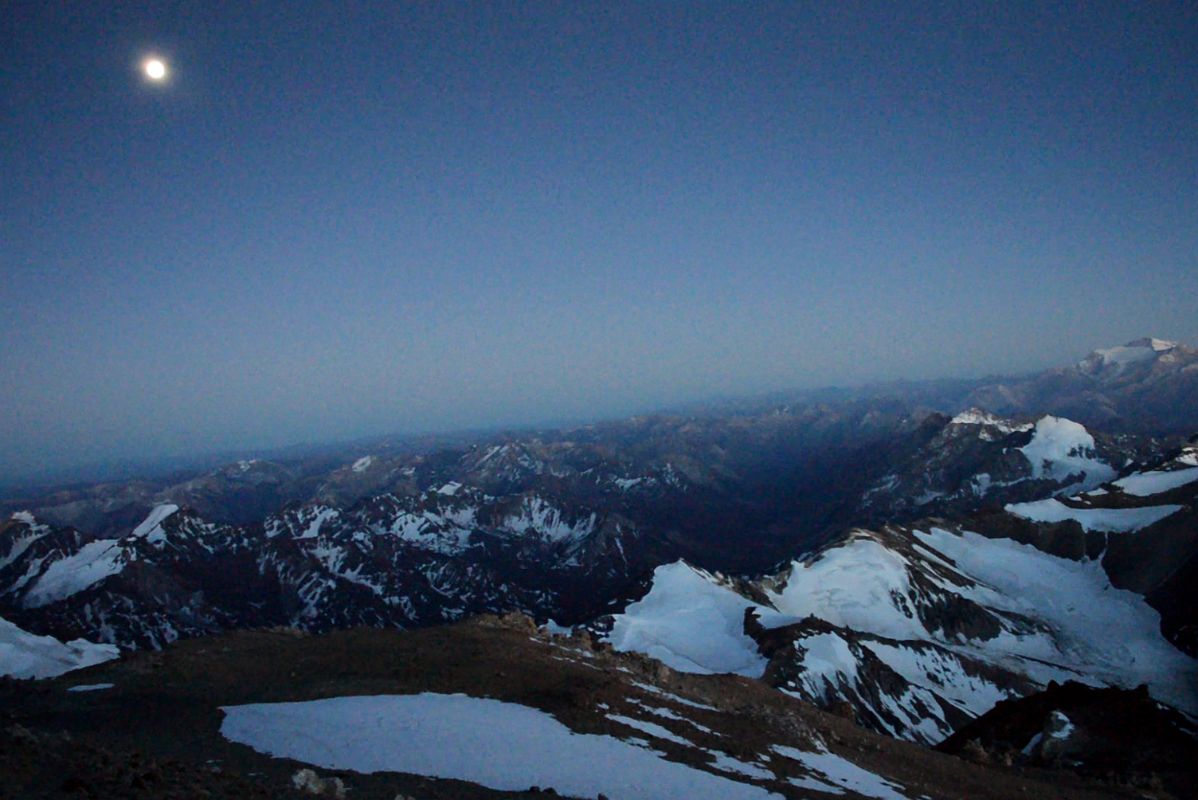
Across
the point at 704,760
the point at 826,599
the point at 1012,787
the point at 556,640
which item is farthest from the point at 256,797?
the point at 826,599

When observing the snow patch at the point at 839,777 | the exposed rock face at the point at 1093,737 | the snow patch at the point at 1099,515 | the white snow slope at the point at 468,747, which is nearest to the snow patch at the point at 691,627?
the exposed rock face at the point at 1093,737

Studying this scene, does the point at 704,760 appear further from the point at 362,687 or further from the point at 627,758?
the point at 362,687

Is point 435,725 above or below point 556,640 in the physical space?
above

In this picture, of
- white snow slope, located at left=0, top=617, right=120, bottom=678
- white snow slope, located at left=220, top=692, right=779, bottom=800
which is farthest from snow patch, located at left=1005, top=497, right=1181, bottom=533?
white snow slope, located at left=0, top=617, right=120, bottom=678

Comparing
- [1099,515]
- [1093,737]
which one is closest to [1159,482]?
[1099,515]

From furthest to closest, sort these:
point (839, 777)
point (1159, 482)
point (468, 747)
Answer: point (1159, 482) → point (839, 777) → point (468, 747)

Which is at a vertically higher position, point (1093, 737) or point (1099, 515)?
point (1093, 737)

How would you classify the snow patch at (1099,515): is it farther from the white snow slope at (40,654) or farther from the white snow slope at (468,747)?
the white snow slope at (40,654)

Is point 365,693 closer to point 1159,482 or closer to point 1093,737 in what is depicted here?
point 1093,737

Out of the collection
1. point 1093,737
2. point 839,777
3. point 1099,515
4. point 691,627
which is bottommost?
point 1099,515
